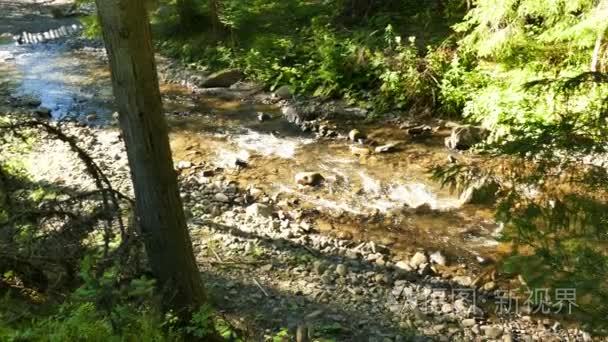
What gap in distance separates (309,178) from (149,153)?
516 cm

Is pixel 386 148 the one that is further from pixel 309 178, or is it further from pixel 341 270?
pixel 341 270

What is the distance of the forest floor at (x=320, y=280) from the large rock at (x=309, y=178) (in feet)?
1.18

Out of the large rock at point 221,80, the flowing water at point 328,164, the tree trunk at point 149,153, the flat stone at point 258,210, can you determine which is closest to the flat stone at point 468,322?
the flowing water at point 328,164

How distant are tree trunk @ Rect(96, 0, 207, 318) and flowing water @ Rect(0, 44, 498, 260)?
2404 millimetres

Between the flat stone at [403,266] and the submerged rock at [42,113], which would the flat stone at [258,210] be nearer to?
the flat stone at [403,266]

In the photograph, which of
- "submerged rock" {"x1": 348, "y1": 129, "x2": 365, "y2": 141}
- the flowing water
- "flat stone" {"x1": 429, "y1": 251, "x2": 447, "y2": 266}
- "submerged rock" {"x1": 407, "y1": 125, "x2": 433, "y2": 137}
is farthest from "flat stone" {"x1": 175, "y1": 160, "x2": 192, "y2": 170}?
"flat stone" {"x1": 429, "y1": 251, "x2": 447, "y2": 266}

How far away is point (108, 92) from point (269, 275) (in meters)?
9.64

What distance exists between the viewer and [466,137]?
33.6ft

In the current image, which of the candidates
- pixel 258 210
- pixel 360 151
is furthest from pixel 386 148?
pixel 258 210

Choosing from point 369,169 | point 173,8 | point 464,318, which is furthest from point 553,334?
point 173,8

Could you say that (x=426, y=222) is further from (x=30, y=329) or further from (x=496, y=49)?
(x=30, y=329)

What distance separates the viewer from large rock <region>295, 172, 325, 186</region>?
9.31 metres

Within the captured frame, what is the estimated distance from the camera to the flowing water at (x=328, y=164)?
7938mm

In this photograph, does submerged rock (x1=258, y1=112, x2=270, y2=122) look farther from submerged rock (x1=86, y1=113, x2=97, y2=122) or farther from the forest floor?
submerged rock (x1=86, y1=113, x2=97, y2=122)
